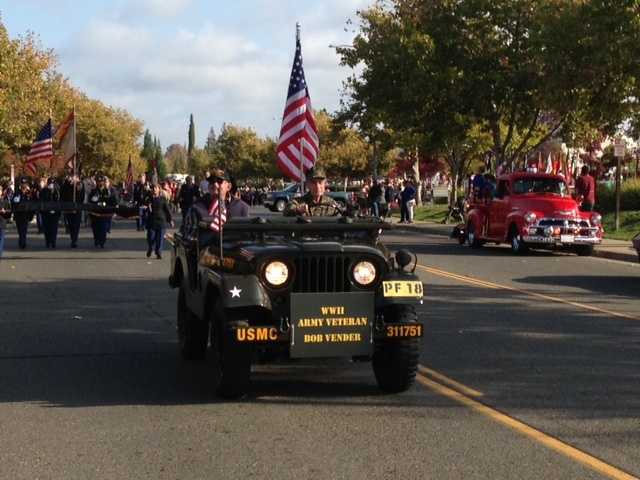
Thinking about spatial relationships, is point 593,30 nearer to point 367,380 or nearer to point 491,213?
point 491,213

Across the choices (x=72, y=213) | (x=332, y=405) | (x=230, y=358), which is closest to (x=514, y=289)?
(x=332, y=405)

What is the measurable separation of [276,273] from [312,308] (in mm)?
373

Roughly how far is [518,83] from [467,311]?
76.7 feet

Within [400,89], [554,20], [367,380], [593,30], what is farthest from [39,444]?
[400,89]

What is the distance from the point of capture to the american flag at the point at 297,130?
1492 centimetres

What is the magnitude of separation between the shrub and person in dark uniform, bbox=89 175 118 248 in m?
17.1

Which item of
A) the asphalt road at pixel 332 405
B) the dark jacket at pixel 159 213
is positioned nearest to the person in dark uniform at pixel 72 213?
the dark jacket at pixel 159 213

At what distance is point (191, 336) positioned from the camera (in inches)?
387

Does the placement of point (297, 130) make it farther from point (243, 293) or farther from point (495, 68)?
point (495, 68)

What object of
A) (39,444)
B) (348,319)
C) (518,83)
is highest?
(518,83)

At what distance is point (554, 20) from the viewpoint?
33.2m

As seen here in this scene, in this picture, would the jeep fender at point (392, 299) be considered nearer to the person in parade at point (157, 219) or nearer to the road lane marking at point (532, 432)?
the road lane marking at point (532, 432)

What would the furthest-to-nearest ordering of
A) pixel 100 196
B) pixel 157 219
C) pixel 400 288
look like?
pixel 100 196
pixel 157 219
pixel 400 288

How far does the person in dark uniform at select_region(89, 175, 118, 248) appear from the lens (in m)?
26.8
